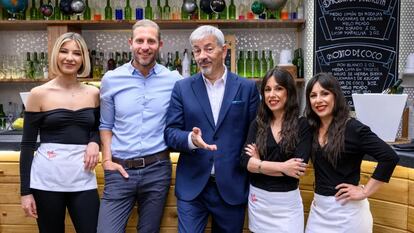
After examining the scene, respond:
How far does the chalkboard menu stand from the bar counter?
2.65m

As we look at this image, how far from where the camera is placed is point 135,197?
2100 mm

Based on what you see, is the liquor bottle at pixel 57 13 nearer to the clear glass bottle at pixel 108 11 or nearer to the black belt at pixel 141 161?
the clear glass bottle at pixel 108 11

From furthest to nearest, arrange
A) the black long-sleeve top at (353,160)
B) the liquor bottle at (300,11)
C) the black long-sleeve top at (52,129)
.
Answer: the liquor bottle at (300,11)
the black long-sleeve top at (52,129)
the black long-sleeve top at (353,160)

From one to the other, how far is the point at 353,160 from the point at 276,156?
1.01 ft

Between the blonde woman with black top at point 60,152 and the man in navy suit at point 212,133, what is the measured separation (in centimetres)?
39

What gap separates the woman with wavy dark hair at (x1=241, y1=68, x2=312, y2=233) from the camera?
6.10 feet

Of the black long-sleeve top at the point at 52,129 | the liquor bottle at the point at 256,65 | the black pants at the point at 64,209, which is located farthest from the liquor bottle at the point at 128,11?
Answer: the black pants at the point at 64,209

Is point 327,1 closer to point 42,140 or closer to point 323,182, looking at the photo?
point 323,182

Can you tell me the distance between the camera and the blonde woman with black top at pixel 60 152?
1.97 m

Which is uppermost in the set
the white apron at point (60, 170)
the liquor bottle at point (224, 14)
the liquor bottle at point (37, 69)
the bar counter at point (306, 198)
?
the liquor bottle at point (224, 14)

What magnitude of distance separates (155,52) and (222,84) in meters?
0.34

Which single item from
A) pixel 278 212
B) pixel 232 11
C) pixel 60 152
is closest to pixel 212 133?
pixel 278 212

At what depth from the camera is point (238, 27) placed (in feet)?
16.6

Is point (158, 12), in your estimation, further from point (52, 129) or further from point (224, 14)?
point (52, 129)
